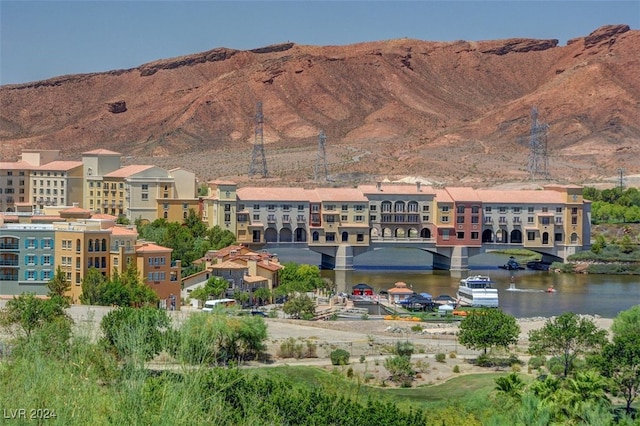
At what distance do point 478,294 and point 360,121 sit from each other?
118m

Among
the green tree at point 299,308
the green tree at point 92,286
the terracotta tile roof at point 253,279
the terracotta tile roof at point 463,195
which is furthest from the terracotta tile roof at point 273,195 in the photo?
the green tree at point 92,286

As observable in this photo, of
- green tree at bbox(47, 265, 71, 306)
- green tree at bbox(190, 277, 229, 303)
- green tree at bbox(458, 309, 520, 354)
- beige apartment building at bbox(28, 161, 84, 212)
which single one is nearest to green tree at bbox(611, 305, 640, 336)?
green tree at bbox(458, 309, 520, 354)

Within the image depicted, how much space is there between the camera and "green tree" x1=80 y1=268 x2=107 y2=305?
155 ft

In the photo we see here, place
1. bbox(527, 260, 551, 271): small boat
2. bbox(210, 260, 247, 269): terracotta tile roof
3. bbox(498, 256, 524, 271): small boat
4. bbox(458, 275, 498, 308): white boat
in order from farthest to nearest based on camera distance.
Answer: bbox(527, 260, 551, 271): small boat < bbox(498, 256, 524, 271): small boat < bbox(458, 275, 498, 308): white boat < bbox(210, 260, 247, 269): terracotta tile roof

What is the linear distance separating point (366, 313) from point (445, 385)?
17.5 metres

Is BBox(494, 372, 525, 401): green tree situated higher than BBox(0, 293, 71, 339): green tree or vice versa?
BBox(0, 293, 71, 339): green tree

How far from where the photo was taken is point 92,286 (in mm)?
48031

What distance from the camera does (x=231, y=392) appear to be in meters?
27.4

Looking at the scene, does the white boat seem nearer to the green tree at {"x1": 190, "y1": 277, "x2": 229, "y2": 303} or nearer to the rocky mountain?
the green tree at {"x1": 190, "y1": 277, "x2": 229, "y2": 303}

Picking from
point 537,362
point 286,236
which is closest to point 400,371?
point 537,362

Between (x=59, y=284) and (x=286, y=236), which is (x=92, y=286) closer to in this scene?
(x=59, y=284)

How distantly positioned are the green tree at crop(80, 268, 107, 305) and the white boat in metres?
17.4

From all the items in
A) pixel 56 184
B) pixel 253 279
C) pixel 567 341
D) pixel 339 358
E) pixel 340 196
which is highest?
pixel 56 184

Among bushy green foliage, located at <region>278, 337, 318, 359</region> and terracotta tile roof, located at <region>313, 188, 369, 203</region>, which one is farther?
terracotta tile roof, located at <region>313, 188, 369, 203</region>
